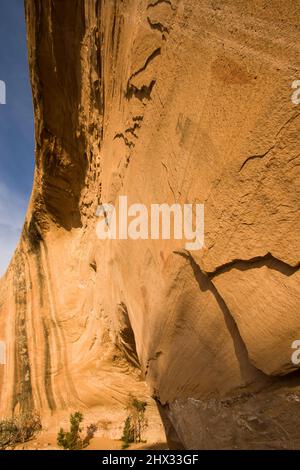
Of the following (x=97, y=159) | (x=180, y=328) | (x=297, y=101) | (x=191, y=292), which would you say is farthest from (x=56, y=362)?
(x=297, y=101)

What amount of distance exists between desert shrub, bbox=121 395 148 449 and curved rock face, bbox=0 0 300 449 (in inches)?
5.5

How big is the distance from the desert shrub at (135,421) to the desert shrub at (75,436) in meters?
0.45

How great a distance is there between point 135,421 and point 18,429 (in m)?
1.56

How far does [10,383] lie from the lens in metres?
4.46

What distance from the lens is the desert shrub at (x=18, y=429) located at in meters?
4.06

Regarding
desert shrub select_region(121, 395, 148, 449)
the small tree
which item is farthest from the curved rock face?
the small tree

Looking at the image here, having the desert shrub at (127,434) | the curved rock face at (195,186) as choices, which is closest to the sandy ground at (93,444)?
the desert shrub at (127,434)

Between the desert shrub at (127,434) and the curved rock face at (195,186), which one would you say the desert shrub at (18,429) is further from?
the desert shrub at (127,434)

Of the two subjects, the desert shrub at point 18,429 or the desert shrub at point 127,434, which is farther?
the desert shrub at point 18,429

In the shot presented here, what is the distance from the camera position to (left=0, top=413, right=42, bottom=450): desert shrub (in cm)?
406

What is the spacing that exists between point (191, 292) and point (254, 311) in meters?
0.50

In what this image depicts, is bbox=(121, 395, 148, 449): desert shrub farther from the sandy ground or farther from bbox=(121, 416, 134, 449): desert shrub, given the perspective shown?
the sandy ground

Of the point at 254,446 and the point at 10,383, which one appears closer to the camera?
the point at 254,446

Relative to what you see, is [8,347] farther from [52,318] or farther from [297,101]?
[297,101]
